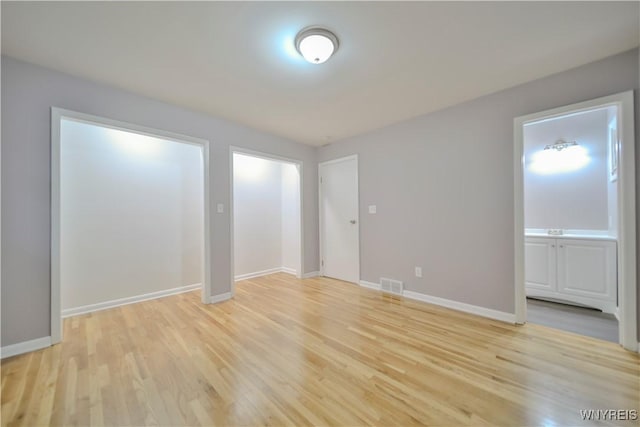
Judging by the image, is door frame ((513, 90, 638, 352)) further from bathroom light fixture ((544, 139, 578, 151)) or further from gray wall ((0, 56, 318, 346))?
gray wall ((0, 56, 318, 346))

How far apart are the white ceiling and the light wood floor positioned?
244 cm

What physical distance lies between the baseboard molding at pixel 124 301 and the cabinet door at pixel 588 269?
199 inches

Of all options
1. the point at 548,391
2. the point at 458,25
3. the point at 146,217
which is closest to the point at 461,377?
the point at 548,391

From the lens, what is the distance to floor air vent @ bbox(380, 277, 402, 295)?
350 centimetres

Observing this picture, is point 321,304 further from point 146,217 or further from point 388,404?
point 146,217

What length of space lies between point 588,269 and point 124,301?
5.75 metres

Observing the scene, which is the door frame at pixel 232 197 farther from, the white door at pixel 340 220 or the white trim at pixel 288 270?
the white door at pixel 340 220

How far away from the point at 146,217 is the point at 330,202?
2.85 metres

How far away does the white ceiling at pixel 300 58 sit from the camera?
1.60m

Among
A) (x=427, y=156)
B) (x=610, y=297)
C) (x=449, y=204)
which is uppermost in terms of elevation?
(x=427, y=156)

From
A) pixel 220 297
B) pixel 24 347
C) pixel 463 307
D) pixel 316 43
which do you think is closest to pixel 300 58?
pixel 316 43

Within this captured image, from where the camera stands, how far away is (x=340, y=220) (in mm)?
4387

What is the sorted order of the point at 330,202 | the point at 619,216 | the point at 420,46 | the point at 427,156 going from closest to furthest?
the point at 420,46
the point at 619,216
the point at 427,156
the point at 330,202

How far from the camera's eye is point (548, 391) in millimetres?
1563
